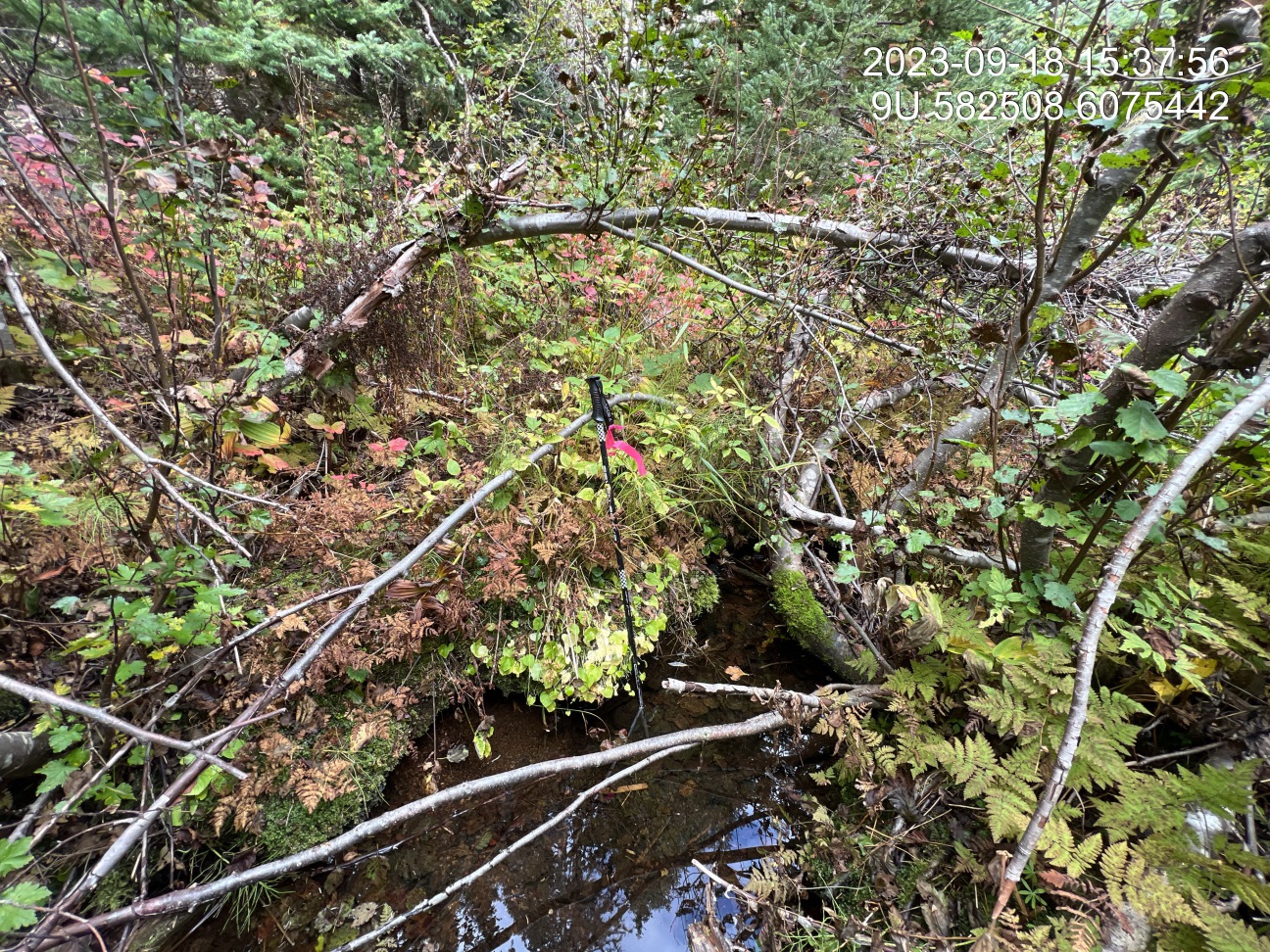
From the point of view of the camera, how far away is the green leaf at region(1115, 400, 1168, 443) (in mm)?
1281

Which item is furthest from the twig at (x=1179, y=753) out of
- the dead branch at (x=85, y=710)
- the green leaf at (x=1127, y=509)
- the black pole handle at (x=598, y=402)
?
the dead branch at (x=85, y=710)

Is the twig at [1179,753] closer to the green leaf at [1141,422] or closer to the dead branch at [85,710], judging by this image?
the green leaf at [1141,422]

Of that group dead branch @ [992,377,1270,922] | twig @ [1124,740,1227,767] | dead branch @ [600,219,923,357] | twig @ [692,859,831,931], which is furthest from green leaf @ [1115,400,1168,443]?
twig @ [692,859,831,931]

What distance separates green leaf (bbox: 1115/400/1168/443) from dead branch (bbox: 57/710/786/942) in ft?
5.06

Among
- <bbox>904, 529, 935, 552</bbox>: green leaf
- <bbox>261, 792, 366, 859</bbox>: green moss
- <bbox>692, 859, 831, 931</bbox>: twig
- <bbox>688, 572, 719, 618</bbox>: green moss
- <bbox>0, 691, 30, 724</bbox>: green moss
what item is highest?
<bbox>904, 529, 935, 552</bbox>: green leaf

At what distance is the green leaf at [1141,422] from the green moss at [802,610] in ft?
5.15

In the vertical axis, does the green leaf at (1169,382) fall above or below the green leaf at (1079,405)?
above

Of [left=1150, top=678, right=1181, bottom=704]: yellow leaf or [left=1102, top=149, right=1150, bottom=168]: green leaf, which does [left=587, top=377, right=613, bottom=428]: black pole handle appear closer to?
[left=1102, top=149, right=1150, bottom=168]: green leaf

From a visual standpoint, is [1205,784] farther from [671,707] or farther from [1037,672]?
[671,707]

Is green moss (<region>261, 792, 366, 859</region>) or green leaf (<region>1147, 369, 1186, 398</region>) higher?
green leaf (<region>1147, 369, 1186, 398</region>)

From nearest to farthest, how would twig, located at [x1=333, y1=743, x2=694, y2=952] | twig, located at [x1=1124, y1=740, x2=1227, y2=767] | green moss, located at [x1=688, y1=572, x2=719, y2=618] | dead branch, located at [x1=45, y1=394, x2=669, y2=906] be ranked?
dead branch, located at [x1=45, y1=394, x2=669, y2=906], twig, located at [x1=333, y1=743, x2=694, y2=952], twig, located at [x1=1124, y1=740, x2=1227, y2=767], green moss, located at [x1=688, y1=572, x2=719, y2=618]

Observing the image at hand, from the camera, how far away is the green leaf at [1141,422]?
128cm

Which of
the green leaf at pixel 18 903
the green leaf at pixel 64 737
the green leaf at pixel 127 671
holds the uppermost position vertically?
the green leaf at pixel 18 903

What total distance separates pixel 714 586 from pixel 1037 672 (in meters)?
1.67
